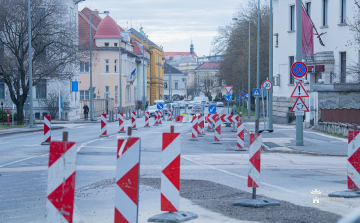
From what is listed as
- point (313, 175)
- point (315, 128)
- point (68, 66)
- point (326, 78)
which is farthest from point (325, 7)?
point (313, 175)

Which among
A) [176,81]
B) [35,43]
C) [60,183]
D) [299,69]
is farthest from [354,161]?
[176,81]

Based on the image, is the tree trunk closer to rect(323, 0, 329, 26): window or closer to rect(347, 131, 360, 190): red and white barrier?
rect(323, 0, 329, 26): window

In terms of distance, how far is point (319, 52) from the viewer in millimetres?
35188

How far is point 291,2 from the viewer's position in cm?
4088

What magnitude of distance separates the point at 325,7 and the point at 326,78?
17.1 feet

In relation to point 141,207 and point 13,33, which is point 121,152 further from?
point 13,33

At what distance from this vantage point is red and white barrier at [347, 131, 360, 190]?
9211 millimetres

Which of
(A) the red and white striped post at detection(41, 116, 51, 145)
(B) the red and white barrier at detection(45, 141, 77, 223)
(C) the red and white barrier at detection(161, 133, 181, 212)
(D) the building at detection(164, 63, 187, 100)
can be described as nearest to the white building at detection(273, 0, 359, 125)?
(A) the red and white striped post at detection(41, 116, 51, 145)

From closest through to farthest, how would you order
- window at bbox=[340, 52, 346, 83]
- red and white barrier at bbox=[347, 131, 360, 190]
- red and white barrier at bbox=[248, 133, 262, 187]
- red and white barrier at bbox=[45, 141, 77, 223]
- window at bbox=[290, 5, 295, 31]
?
red and white barrier at bbox=[45, 141, 77, 223]
red and white barrier at bbox=[248, 133, 262, 187]
red and white barrier at bbox=[347, 131, 360, 190]
window at bbox=[340, 52, 346, 83]
window at bbox=[290, 5, 295, 31]

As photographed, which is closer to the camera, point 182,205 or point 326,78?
point 182,205

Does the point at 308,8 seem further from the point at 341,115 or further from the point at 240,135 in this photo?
the point at 240,135

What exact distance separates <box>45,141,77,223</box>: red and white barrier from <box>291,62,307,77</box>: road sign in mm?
14705

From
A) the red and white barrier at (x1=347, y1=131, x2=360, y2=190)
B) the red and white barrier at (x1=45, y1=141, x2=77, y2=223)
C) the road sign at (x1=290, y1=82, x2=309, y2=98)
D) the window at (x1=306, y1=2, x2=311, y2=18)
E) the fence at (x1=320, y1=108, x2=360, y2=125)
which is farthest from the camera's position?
the window at (x1=306, y1=2, x2=311, y2=18)

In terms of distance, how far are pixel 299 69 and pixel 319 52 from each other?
1715cm
